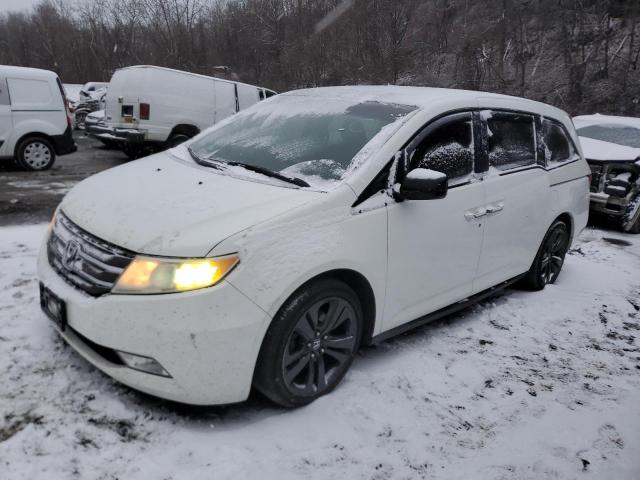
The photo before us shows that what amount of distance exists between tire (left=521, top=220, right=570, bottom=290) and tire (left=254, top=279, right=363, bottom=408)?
2.27 metres

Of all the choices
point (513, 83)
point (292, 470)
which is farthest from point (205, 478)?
point (513, 83)

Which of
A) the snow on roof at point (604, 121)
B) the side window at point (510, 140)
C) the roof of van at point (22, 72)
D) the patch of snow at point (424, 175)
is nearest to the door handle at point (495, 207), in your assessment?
the side window at point (510, 140)

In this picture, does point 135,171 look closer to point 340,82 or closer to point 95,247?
point 95,247

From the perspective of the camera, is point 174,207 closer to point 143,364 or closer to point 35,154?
point 143,364

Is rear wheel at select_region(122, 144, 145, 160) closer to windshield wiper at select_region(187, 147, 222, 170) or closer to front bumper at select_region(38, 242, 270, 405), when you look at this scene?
windshield wiper at select_region(187, 147, 222, 170)

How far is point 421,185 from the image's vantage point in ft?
8.93

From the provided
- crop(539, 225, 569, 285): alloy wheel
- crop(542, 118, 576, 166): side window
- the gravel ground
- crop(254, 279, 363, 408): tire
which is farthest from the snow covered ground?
the gravel ground

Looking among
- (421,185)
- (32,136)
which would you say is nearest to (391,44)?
(32,136)

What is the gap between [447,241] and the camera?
3.17 m

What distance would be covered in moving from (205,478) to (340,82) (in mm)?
23799

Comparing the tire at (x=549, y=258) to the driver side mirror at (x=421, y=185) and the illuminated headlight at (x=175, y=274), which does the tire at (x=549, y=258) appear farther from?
the illuminated headlight at (x=175, y=274)

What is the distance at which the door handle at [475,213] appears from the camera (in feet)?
10.7

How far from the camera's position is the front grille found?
2.27 m

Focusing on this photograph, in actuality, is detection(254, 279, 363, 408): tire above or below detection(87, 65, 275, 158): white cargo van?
below
